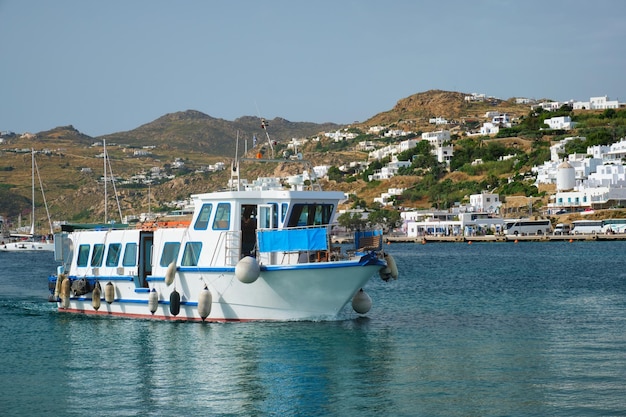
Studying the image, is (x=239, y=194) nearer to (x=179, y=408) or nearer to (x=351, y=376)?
(x=351, y=376)

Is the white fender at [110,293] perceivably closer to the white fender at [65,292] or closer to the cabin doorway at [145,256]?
the cabin doorway at [145,256]

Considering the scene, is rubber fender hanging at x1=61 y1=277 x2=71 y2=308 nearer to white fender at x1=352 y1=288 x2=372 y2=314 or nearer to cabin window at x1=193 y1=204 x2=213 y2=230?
cabin window at x1=193 y1=204 x2=213 y2=230

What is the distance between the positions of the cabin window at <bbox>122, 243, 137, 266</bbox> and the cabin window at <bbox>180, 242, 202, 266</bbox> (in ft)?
10.1

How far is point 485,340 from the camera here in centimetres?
2538

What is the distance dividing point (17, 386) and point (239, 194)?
8984 mm

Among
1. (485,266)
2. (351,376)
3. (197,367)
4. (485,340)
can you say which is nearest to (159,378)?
(197,367)

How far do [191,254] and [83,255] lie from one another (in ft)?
23.9

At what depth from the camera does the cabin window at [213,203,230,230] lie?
27.0 m

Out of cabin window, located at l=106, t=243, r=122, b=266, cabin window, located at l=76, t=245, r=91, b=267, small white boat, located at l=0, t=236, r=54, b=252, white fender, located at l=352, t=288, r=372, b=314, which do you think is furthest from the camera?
→ small white boat, located at l=0, t=236, r=54, b=252

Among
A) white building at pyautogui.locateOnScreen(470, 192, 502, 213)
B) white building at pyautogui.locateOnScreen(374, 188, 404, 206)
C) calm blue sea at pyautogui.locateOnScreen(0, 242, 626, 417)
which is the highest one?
white building at pyautogui.locateOnScreen(374, 188, 404, 206)

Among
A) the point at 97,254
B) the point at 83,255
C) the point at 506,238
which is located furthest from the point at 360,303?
the point at 506,238

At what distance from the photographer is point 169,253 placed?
28422 millimetres

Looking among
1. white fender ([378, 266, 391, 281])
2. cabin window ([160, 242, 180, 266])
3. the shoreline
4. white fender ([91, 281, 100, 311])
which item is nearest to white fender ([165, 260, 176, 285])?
cabin window ([160, 242, 180, 266])

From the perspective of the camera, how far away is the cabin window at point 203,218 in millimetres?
27469
